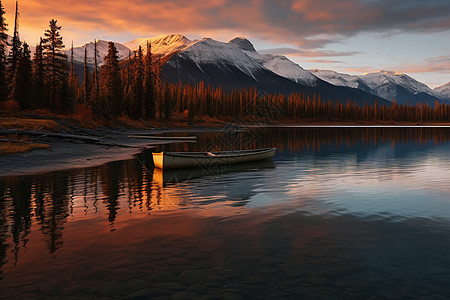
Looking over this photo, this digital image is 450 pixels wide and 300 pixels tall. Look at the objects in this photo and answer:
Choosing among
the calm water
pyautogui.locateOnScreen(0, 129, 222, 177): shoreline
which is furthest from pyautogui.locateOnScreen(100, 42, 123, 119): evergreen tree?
the calm water

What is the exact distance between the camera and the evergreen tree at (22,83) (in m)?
59.7

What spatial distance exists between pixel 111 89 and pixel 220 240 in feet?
237

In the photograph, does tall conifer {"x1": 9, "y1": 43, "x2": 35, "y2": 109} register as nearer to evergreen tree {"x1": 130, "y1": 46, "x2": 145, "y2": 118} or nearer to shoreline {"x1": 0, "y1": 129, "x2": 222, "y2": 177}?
shoreline {"x1": 0, "y1": 129, "x2": 222, "y2": 177}

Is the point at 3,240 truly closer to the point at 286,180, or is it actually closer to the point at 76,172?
the point at 76,172

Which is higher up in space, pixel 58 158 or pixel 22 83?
pixel 22 83

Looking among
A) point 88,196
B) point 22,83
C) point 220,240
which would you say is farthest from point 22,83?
point 220,240

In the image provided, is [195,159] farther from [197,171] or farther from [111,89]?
[111,89]

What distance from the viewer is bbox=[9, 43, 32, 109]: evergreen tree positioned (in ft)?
196

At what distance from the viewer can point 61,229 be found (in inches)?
523

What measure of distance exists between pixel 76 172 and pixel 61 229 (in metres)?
14.4

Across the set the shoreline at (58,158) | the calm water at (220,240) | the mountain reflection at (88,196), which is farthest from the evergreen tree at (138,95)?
the calm water at (220,240)

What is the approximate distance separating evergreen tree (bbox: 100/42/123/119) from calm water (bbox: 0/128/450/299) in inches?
2108

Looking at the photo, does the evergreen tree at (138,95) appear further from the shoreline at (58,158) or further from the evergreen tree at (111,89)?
the shoreline at (58,158)

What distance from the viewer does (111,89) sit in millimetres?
77812
